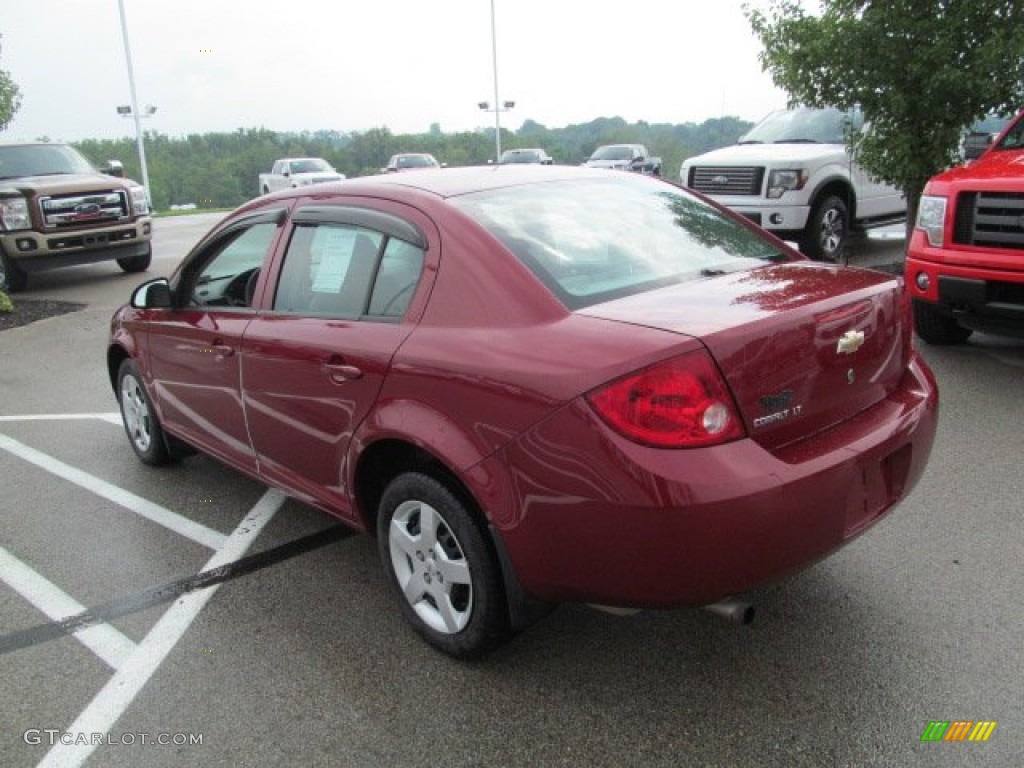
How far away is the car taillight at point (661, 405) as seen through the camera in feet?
7.47

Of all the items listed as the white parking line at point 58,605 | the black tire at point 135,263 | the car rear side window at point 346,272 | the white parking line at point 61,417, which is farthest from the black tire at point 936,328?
the black tire at point 135,263

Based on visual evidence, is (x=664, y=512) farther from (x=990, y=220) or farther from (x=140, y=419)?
(x=990, y=220)

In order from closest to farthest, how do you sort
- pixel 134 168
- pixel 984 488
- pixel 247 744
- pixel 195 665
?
pixel 247 744 < pixel 195 665 < pixel 984 488 < pixel 134 168

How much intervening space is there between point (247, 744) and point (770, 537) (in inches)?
64.2

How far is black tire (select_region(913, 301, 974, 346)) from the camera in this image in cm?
652

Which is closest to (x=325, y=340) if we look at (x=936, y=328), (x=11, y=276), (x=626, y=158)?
(x=936, y=328)

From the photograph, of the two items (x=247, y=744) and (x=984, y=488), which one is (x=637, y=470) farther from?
(x=984, y=488)

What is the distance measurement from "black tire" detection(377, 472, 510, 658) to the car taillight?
66cm

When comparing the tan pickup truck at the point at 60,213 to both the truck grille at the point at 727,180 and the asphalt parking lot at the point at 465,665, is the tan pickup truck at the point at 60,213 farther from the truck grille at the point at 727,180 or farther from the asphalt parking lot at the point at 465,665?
the asphalt parking lot at the point at 465,665

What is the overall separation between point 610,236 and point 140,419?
314 cm

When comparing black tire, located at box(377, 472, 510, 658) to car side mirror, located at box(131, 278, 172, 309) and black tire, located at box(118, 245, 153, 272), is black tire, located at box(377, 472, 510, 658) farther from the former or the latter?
black tire, located at box(118, 245, 153, 272)

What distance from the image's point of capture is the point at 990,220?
18.2 feet

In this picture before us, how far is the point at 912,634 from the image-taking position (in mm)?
2910

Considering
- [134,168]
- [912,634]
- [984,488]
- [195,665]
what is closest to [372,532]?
[195,665]
